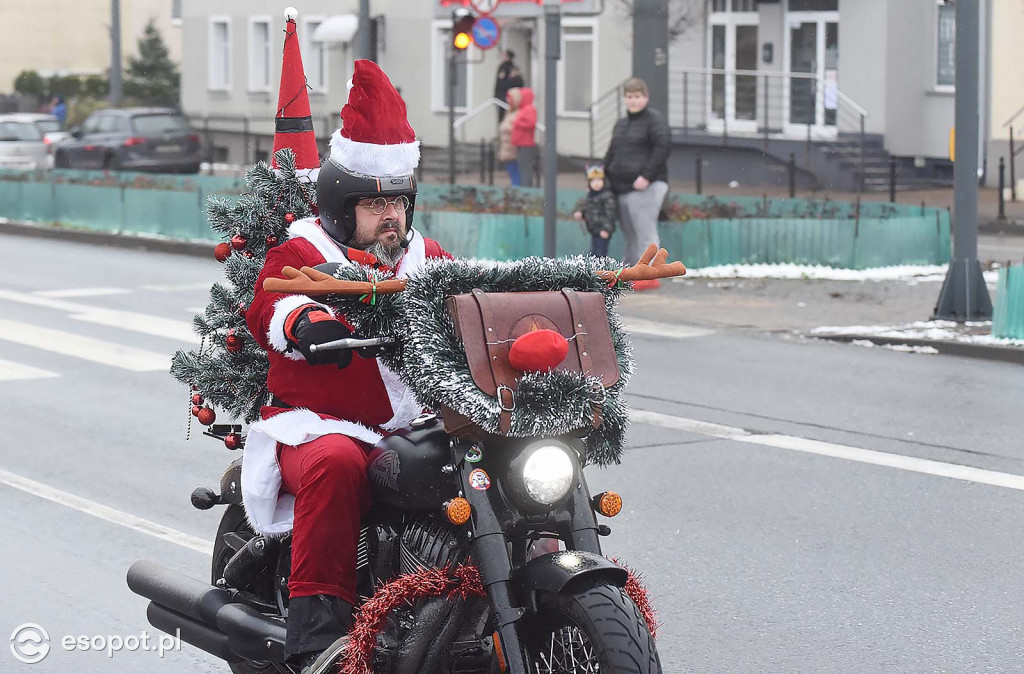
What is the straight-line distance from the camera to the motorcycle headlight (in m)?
3.82

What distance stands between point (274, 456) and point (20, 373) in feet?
23.6

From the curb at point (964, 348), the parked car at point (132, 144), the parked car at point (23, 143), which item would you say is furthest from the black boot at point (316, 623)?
the parked car at point (23, 143)

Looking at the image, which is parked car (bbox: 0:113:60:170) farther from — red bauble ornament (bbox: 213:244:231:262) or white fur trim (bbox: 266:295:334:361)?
white fur trim (bbox: 266:295:334:361)

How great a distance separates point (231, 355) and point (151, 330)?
8462 mm

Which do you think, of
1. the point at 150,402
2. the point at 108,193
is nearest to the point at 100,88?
the point at 108,193

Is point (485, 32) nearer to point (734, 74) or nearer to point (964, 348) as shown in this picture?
point (964, 348)

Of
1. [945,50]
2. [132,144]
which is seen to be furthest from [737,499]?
[132,144]

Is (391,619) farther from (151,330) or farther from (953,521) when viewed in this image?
(151,330)

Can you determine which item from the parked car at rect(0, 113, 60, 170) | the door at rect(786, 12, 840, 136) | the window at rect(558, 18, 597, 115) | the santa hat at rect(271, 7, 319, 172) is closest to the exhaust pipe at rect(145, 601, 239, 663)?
the santa hat at rect(271, 7, 319, 172)

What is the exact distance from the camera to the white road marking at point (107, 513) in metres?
6.82

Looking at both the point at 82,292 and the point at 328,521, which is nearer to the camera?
the point at 328,521

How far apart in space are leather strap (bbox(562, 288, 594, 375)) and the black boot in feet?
2.86

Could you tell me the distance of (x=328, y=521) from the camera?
4.12 metres

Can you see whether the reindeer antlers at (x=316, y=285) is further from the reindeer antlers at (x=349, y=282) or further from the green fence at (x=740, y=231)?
the green fence at (x=740, y=231)
